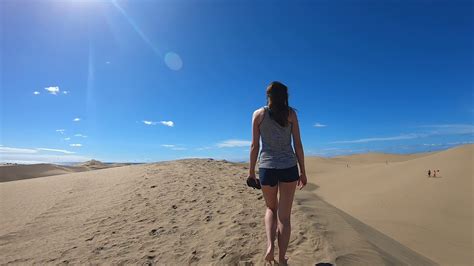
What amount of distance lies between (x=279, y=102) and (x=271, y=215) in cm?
142

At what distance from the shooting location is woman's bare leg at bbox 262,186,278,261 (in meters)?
3.65

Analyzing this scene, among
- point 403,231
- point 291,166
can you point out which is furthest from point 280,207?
point 403,231

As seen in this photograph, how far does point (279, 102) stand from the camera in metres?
3.56

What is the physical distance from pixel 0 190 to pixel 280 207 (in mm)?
11451

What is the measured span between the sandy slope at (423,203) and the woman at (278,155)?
5305 millimetres

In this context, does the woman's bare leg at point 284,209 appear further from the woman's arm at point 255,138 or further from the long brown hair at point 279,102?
the long brown hair at point 279,102

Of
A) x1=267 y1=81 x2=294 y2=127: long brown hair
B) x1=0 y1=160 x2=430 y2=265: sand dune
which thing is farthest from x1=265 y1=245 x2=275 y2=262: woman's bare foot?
x1=267 y1=81 x2=294 y2=127: long brown hair

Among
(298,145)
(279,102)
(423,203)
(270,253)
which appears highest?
(279,102)

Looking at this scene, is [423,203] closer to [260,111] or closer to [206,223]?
[206,223]

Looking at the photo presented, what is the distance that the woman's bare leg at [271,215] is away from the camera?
365cm

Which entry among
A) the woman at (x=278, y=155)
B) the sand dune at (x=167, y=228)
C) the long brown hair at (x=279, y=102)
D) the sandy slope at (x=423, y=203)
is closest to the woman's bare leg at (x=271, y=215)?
the woman at (x=278, y=155)

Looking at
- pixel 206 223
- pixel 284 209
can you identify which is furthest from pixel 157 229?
pixel 284 209

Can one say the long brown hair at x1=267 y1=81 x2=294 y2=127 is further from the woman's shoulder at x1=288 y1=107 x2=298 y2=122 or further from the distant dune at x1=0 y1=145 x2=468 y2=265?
the distant dune at x1=0 y1=145 x2=468 y2=265

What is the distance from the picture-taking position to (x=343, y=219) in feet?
17.9
